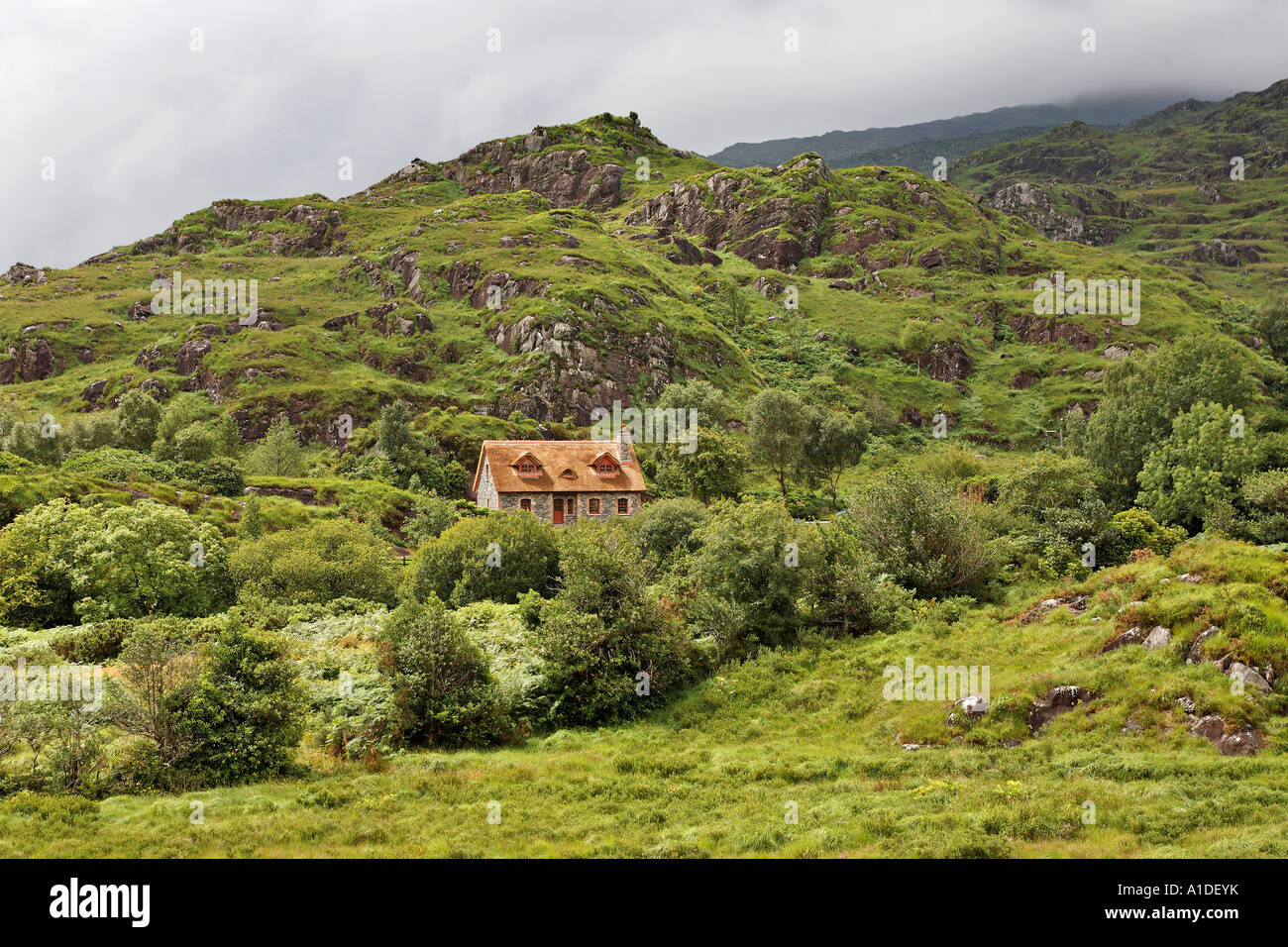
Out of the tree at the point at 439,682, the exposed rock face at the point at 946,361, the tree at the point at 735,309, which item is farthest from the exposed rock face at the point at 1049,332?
the tree at the point at 439,682

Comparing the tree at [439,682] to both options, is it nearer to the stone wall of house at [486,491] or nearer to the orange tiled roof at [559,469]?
the orange tiled roof at [559,469]

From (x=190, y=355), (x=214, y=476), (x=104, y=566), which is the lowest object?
(x=104, y=566)

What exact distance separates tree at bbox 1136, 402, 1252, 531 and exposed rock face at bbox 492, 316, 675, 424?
78.6 m

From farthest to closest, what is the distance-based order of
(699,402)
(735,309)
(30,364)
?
(735,309) → (30,364) → (699,402)

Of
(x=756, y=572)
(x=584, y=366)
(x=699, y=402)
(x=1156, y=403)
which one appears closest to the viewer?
(x=756, y=572)

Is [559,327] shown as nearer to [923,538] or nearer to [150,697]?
[923,538]

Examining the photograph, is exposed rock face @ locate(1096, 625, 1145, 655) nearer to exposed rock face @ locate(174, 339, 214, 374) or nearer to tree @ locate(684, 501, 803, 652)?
tree @ locate(684, 501, 803, 652)

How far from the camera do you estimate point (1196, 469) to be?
160 ft

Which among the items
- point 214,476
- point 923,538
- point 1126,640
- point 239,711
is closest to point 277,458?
point 214,476

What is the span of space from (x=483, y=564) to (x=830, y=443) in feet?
162

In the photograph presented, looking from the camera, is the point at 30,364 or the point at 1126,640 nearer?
the point at 1126,640

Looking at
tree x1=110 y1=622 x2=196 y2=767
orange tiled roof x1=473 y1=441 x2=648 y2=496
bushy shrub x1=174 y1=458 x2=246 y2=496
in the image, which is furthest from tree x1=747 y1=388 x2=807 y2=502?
tree x1=110 y1=622 x2=196 y2=767
